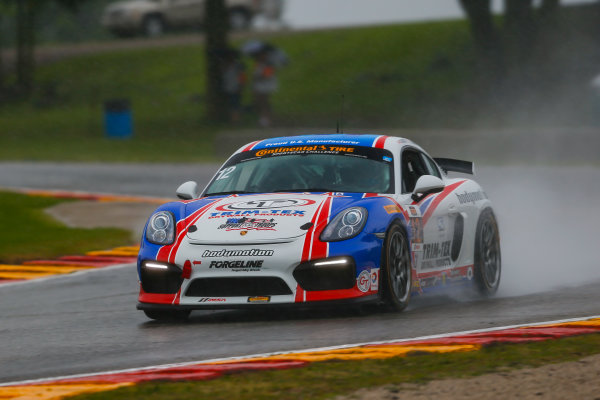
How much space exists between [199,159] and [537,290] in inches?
761

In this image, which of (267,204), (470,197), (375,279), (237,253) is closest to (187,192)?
(267,204)

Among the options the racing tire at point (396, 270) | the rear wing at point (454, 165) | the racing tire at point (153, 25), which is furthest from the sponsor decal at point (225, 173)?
the racing tire at point (153, 25)

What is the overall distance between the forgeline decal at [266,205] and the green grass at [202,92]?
20504 millimetres

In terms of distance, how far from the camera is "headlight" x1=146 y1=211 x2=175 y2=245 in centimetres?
888

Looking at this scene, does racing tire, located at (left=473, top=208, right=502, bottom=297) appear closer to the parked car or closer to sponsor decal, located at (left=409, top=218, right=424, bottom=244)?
sponsor decal, located at (left=409, top=218, right=424, bottom=244)

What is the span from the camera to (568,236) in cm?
1502

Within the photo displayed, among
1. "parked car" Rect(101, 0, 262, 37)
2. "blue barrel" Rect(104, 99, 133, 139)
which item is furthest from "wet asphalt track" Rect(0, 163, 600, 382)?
"parked car" Rect(101, 0, 262, 37)

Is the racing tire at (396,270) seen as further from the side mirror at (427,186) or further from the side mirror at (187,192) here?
the side mirror at (187,192)

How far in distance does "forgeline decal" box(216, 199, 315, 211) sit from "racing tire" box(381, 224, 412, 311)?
59cm

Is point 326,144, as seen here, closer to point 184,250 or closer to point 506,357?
point 184,250

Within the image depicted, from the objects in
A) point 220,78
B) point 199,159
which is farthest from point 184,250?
point 220,78

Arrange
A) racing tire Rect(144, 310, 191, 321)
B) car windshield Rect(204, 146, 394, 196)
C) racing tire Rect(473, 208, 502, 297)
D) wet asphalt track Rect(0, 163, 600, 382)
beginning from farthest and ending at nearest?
racing tire Rect(473, 208, 502, 297), car windshield Rect(204, 146, 394, 196), racing tire Rect(144, 310, 191, 321), wet asphalt track Rect(0, 163, 600, 382)

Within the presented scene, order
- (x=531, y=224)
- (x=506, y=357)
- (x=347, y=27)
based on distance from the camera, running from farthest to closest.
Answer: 1. (x=347, y=27)
2. (x=531, y=224)
3. (x=506, y=357)

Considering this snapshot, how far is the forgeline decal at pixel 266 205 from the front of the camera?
350 inches
